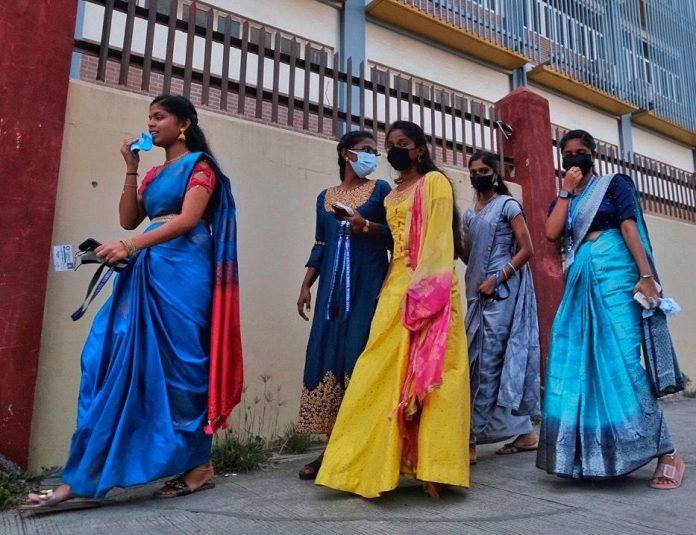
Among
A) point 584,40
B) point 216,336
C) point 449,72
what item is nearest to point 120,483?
point 216,336

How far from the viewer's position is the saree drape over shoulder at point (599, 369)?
236 cm

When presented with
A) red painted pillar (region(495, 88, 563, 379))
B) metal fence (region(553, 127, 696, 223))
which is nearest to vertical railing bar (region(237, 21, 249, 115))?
red painted pillar (region(495, 88, 563, 379))

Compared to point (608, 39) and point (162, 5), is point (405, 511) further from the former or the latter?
point (608, 39)

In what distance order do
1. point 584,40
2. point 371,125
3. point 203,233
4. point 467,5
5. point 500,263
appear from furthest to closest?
point 584,40 → point 467,5 → point 371,125 → point 500,263 → point 203,233

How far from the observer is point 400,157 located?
2555 mm

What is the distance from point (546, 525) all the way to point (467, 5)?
10.3 m

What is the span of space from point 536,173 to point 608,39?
9151 millimetres

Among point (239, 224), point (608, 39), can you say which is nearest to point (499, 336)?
point (239, 224)

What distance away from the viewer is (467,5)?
1034 centimetres

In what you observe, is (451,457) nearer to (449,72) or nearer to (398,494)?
(398,494)

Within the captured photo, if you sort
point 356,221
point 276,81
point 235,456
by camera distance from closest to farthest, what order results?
point 356,221, point 235,456, point 276,81

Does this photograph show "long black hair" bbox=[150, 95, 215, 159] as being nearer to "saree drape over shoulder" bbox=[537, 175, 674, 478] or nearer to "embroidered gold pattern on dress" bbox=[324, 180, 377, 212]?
"embroidered gold pattern on dress" bbox=[324, 180, 377, 212]

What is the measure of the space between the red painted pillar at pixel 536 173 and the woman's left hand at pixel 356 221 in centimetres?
312

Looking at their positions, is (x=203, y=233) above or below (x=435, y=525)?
above
